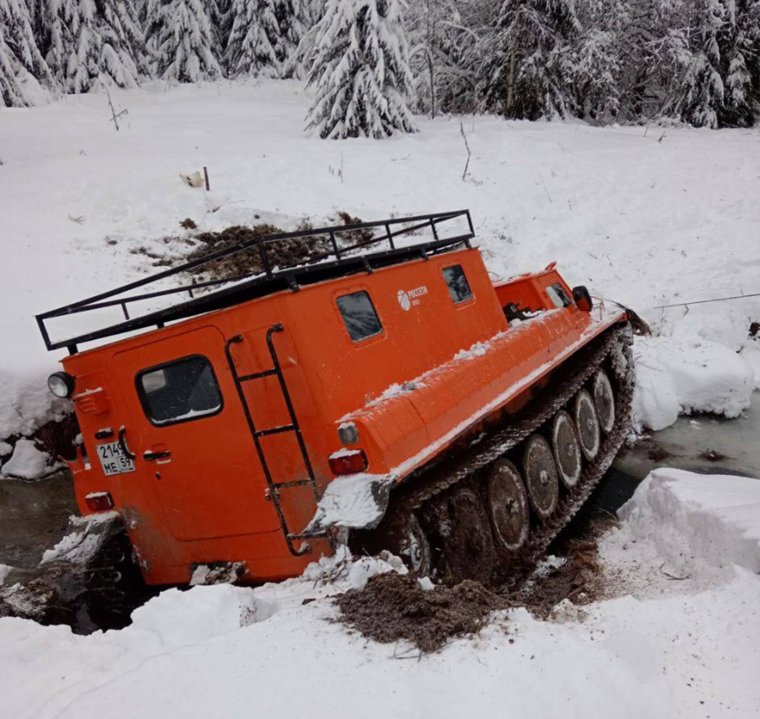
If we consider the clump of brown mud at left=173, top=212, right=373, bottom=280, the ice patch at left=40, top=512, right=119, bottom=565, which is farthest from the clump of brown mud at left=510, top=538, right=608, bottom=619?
the clump of brown mud at left=173, top=212, right=373, bottom=280

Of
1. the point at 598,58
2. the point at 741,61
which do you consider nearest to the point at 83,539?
the point at 598,58

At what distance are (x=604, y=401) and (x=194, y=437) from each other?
603 centimetres

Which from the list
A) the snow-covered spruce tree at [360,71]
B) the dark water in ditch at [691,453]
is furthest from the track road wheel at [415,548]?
the snow-covered spruce tree at [360,71]

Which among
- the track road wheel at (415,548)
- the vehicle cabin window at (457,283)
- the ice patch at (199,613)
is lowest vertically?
the track road wheel at (415,548)

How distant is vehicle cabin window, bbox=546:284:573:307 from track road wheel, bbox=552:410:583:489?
6.33 feet

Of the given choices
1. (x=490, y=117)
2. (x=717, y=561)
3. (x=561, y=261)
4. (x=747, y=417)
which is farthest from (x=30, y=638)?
(x=490, y=117)

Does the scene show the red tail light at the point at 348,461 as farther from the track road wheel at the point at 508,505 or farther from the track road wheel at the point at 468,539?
the track road wheel at the point at 508,505

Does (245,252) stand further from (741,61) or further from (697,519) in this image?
(741,61)

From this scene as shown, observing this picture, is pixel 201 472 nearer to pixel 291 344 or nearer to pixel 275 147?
pixel 291 344

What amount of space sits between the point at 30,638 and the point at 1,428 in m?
5.02

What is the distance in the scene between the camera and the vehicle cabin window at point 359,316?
516cm

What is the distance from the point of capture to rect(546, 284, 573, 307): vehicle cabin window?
880cm

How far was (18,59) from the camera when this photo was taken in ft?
60.5

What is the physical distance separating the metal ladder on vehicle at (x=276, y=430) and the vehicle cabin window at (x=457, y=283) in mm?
2634
